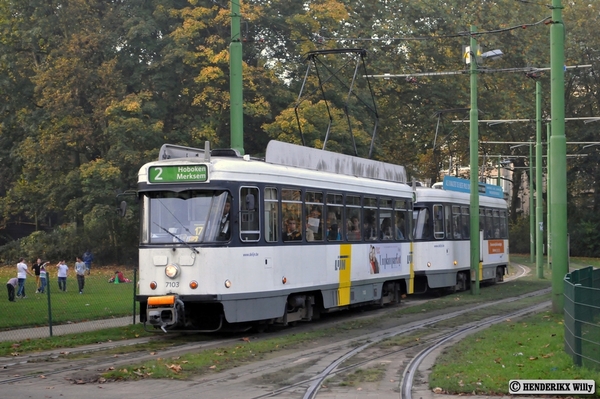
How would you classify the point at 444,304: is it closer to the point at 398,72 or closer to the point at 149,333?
the point at 149,333

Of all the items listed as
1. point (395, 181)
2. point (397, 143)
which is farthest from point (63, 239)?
point (395, 181)

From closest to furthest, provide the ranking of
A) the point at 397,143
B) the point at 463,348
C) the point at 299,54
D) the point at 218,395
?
the point at 218,395 < the point at 463,348 < the point at 299,54 < the point at 397,143

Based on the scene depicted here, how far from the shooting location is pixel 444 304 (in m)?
24.4

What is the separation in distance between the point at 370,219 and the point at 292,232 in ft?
14.1

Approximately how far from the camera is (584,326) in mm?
11297

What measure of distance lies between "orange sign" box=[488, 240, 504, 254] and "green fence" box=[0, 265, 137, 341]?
12.7m

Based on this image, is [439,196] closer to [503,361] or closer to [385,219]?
[385,219]

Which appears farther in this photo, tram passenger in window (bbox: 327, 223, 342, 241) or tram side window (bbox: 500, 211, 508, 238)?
tram side window (bbox: 500, 211, 508, 238)

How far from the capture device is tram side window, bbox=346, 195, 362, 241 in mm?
20203

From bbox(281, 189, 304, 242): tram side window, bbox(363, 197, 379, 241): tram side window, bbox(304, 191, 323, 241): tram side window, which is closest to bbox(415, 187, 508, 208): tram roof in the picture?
bbox(363, 197, 379, 241): tram side window

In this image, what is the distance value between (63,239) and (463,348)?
32.5 meters

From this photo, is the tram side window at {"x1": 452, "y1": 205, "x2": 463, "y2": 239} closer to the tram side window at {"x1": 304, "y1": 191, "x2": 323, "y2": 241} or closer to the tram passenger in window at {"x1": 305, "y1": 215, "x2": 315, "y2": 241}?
the tram side window at {"x1": 304, "y1": 191, "x2": 323, "y2": 241}

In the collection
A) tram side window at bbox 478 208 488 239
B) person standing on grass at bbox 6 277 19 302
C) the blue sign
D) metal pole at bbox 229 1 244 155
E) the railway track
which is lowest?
the railway track

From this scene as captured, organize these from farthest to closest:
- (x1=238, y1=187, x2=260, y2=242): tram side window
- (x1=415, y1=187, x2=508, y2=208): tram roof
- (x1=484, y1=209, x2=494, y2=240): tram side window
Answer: (x1=484, y1=209, x2=494, y2=240): tram side window, (x1=415, y1=187, x2=508, y2=208): tram roof, (x1=238, y1=187, x2=260, y2=242): tram side window
